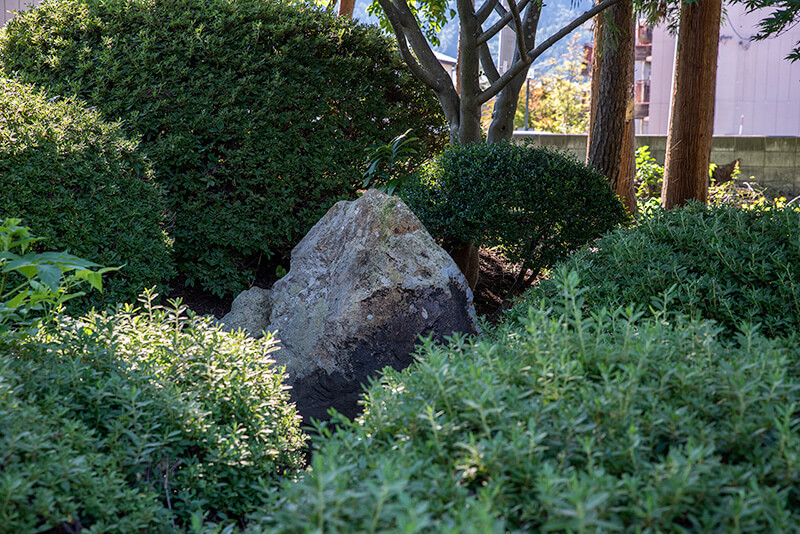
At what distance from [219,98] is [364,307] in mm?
2797

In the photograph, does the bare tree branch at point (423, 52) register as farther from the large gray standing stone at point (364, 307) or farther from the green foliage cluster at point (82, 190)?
the green foliage cluster at point (82, 190)

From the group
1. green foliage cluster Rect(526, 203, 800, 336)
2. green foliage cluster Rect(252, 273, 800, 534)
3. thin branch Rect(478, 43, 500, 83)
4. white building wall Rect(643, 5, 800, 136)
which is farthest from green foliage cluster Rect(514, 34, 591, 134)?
green foliage cluster Rect(252, 273, 800, 534)

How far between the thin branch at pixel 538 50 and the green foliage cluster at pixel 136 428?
404 centimetres

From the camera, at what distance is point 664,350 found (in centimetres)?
200

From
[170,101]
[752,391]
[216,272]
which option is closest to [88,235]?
[216,272]

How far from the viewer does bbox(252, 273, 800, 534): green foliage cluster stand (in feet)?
4.45

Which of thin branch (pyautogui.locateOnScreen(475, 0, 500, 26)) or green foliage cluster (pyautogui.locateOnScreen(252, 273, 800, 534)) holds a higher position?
thin branch (pyautogui.locateOnScreen(475, 0, 500, 26))

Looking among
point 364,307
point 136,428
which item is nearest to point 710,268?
point 364,307

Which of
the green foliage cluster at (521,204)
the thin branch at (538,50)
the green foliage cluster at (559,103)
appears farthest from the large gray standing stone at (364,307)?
the green foliage cluster at (559,103)

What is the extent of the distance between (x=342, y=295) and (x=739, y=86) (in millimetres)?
25472

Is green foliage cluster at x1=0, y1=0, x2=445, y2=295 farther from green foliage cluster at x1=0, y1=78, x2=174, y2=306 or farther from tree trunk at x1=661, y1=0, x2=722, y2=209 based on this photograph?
tree trunk at x1=661, y1=0, x2=722, y2=209

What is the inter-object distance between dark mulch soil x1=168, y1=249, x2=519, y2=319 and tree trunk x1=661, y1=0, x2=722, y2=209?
7.54 feet

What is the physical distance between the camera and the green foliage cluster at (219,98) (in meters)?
5.61

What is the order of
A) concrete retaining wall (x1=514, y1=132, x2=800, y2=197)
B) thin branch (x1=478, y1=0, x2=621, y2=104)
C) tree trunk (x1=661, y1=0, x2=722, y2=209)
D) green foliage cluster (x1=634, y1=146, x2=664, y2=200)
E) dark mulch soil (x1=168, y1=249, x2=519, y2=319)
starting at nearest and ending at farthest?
dark mulch soil (x1=168, y1=249, x2=519, y2=319) → thin branch (x1=478, y1=0, x2=621, y2=104) → tree trunk (x1=661, y1=0, x2=722, y2=209) → green foliage cluster (x1=634, y1=146, x2=664, y2=200) → concrete retaining wall (x1=514, y1=132, x2=800, y2=197)
